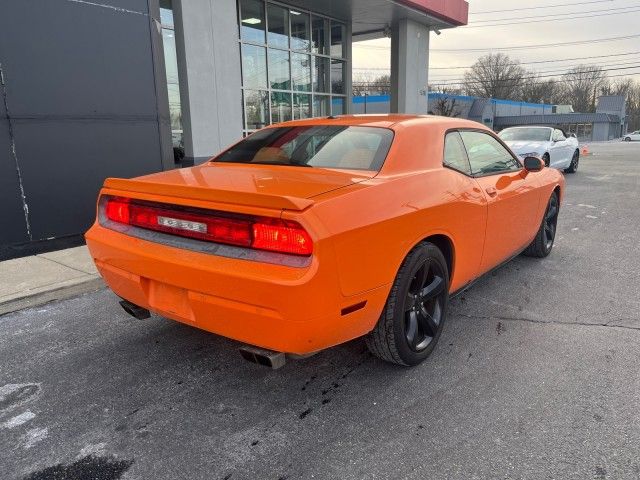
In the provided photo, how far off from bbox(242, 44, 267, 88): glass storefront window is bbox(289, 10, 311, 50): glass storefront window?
51.9 inches

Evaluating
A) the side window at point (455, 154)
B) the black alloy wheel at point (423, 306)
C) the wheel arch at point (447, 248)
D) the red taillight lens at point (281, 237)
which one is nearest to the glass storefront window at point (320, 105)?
the side window at point (455, 154)

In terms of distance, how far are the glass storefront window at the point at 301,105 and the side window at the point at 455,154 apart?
10665 millimetres

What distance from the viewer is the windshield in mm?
13383

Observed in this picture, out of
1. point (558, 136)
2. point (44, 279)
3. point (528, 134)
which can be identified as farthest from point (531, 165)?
point (558, 136)

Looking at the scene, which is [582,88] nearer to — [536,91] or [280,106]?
[536,91]

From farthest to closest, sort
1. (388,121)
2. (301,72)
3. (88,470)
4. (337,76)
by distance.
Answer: (337,76) < (301,72) < (388,121) < (88,470)

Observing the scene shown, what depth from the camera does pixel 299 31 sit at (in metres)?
13.8

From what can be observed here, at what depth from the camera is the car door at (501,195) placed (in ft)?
12.5

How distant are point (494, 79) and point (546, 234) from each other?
91.8 metres

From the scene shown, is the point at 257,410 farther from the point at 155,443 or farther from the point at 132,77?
the point at 132,77

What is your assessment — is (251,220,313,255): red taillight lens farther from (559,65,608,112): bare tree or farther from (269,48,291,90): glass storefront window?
(559,65,608,112): bare tree

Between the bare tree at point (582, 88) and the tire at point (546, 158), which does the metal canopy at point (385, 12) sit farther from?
the bare tree at point (582, 88)

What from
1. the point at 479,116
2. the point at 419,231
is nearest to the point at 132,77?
the point at 419,231

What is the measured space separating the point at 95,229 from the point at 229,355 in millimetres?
1189
